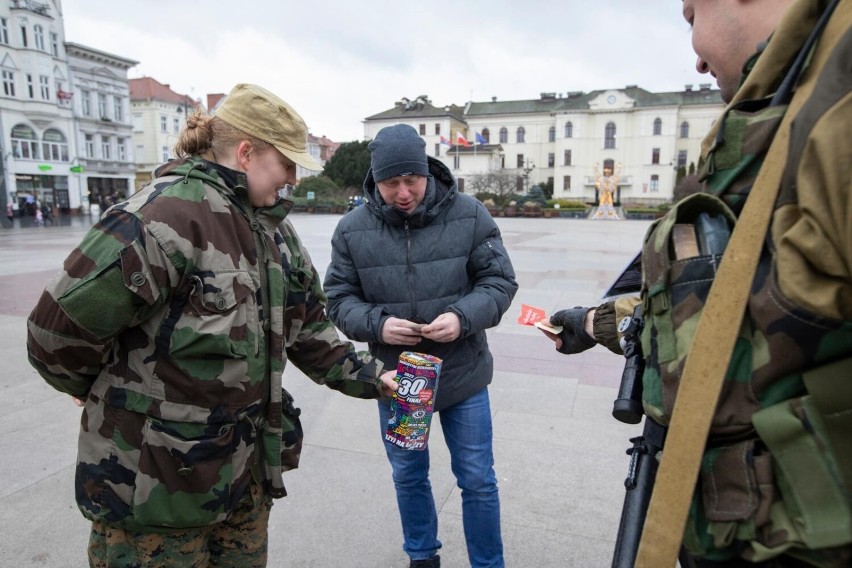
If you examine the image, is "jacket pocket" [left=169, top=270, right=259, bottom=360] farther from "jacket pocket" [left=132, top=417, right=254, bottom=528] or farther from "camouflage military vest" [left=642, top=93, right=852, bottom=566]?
"camouflage military vest" [left=642, top=93, right=852, bottom=566]

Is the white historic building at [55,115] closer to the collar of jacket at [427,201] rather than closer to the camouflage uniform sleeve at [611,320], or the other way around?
the collar of jacket at [427,201]

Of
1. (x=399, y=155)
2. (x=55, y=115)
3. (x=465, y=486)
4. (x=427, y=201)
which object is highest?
(x=55, y=115)

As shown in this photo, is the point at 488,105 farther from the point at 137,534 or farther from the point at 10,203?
the point at 137,534

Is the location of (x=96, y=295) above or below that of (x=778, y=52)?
below

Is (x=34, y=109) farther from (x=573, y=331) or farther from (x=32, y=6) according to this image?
(x=573, y=331)

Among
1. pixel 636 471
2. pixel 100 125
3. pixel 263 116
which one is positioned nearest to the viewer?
pixel 636 471

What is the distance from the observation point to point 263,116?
191 cm

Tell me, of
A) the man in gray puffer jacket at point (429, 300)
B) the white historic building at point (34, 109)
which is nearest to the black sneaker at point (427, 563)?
the man in gray puffer jacket at point (429, 300)

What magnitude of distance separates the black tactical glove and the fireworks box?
547mm

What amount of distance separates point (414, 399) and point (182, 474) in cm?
92

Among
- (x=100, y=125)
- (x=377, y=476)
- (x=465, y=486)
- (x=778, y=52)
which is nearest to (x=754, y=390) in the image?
(x=778, y=52)

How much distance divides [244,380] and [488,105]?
81.9 m

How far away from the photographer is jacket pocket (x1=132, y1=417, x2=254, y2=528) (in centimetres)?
169

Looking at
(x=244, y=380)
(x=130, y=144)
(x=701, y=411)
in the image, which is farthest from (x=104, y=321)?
(x=130, y=144)
